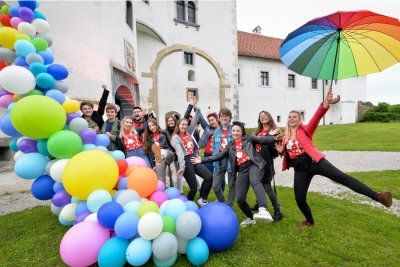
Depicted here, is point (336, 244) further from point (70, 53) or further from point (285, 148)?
point (70, 53)

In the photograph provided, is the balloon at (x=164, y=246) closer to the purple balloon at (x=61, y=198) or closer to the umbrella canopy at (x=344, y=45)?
the purple balloon at (x=61, y=198)

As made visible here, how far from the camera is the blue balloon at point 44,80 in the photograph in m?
3.82

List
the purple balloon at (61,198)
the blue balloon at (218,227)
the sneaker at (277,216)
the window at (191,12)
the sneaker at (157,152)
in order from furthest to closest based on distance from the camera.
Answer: the window at (191,12)
the sneaker at (157,152)
the sneaker at (277,216)
the purple balloon at (61,198)
the blue balloon at (218,227)

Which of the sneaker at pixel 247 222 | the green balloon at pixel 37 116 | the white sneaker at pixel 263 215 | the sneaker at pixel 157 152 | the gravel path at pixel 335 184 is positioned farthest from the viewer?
the gravel path at pixel 335 184

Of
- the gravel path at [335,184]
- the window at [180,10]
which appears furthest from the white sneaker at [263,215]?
the window at [180,10]

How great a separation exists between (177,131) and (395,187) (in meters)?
5.20

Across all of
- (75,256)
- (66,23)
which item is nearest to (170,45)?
(66,23)

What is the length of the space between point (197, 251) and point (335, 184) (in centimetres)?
522

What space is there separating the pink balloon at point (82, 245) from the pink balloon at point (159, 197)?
31.1 inches

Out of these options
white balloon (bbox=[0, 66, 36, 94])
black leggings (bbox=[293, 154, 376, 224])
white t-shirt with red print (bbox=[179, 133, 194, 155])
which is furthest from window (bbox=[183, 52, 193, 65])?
black leggings (bbox=[293, 154, 376, 224])

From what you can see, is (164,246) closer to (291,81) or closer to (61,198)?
(61,198)

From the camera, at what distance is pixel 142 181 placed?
3588 millimetres

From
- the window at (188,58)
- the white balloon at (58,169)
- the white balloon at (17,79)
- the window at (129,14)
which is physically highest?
the window at (129,14)

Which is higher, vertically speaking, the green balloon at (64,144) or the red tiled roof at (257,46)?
the red tiled roof at (257,46)
